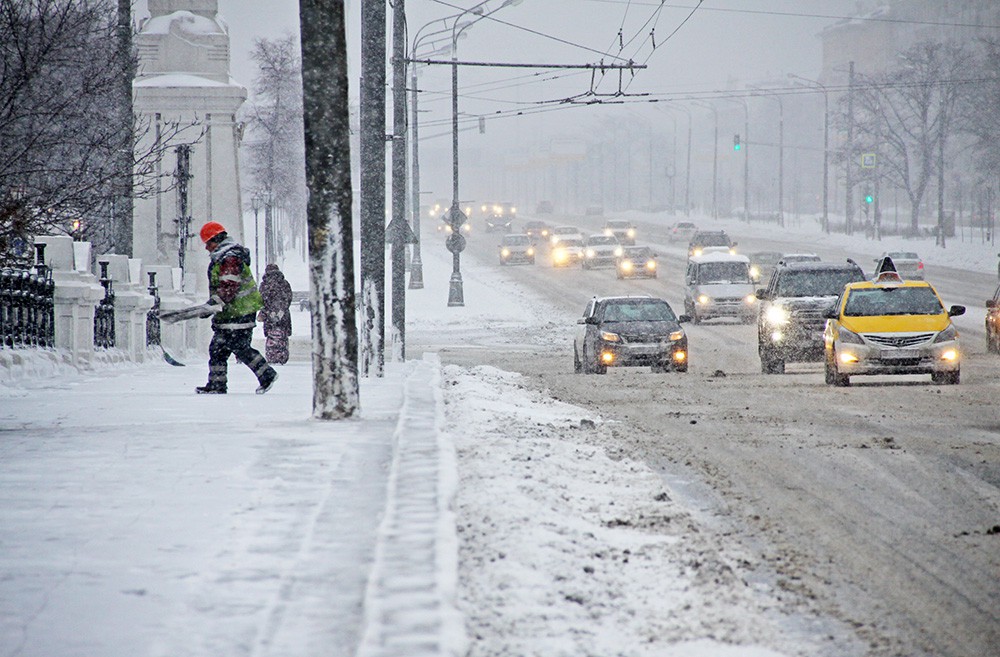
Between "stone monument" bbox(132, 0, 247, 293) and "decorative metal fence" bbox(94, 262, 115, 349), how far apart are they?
6064 millimetres

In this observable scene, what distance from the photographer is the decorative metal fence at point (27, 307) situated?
1587 centimetres

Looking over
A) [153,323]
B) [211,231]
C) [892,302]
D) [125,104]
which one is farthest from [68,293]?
[892,302]

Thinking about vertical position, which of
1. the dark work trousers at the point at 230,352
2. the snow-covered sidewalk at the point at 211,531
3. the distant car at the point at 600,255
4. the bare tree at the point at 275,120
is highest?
the bare tree at the point at 275,120

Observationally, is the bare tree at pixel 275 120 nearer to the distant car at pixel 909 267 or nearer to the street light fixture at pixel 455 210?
the street light fixture at pixel 455 210

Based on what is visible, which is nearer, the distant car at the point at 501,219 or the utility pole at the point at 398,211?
the utility pole at the point at 398,211

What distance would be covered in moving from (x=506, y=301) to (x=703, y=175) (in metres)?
141

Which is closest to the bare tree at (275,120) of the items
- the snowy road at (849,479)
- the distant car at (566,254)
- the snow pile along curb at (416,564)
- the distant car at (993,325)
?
the distant car at (566,254)

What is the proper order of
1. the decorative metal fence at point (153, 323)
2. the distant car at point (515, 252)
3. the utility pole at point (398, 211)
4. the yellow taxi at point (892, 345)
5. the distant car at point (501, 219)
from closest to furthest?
the yellow taxi at point (892, 345)
the utility pole at point (398, 211)
the decorative metal fence at point (153, 323)
the distant car at point (515, 252)
the distant car at point (501, 219)

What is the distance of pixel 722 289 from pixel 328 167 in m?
27.6

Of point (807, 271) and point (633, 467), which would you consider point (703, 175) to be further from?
point (633, 467)

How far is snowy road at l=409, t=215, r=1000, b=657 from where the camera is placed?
6633 mm

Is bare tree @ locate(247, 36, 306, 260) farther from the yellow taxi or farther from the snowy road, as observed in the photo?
the yellow taxi

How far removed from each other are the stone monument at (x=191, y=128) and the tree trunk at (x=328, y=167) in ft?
53.8

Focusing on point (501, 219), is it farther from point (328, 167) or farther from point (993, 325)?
point (328, 167)
